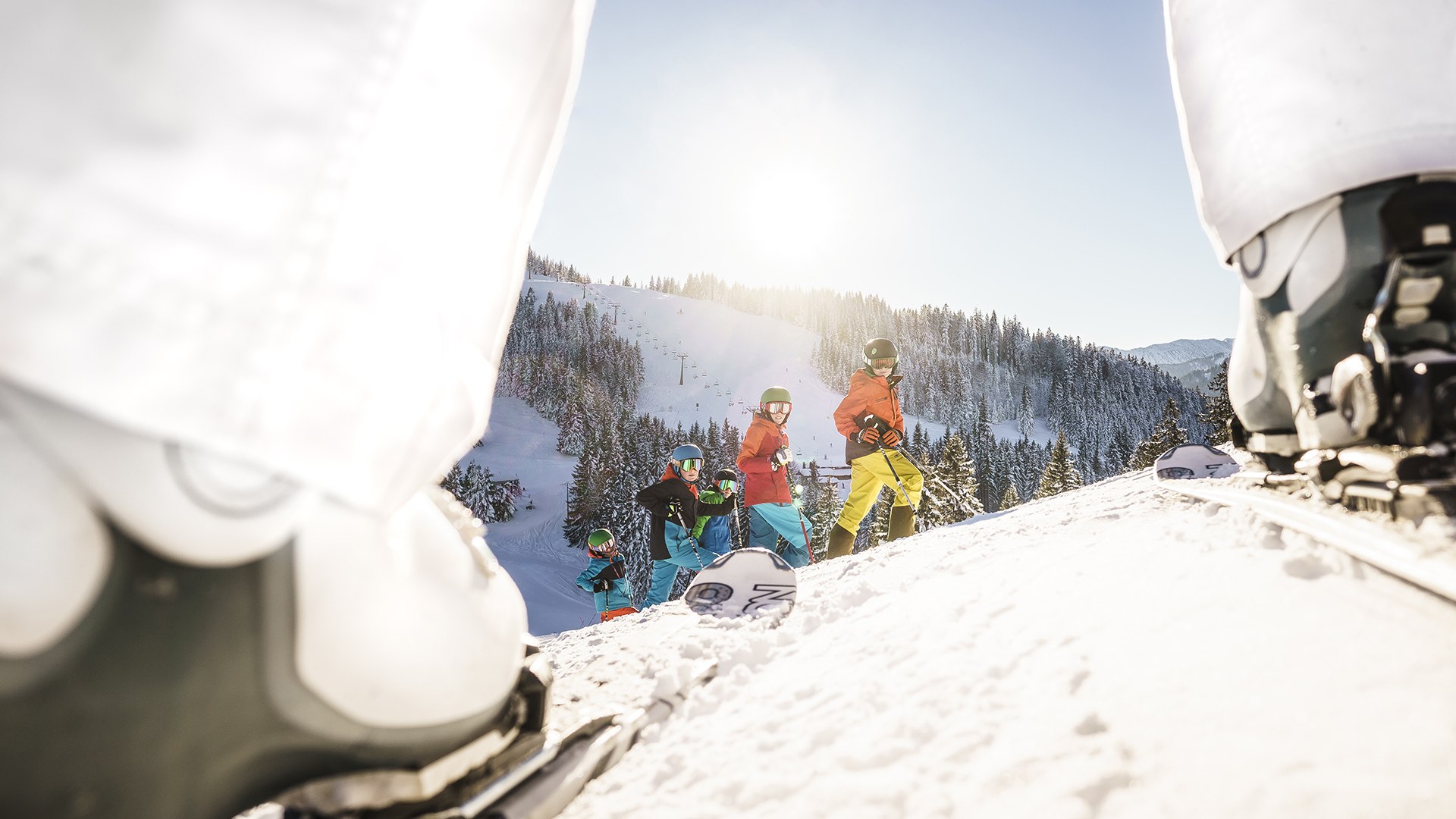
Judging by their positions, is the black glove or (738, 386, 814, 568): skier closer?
(738, 386, 814, 568): skier

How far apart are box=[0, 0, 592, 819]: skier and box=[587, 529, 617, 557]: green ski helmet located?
801 centimetres

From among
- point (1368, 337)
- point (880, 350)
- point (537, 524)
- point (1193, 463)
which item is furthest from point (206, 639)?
point (537, 524)

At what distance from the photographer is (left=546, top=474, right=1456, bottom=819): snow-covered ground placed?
1.70 ft

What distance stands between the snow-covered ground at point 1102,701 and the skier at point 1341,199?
0.86 ft

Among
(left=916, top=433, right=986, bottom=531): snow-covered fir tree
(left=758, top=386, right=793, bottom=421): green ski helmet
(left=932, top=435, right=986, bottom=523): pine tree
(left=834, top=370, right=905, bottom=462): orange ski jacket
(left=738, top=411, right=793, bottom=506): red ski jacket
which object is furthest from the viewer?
(left=932, top=435, right=986, bottom=523): pine tree

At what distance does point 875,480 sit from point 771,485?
123 centimetres

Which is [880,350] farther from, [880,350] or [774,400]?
[774,400]

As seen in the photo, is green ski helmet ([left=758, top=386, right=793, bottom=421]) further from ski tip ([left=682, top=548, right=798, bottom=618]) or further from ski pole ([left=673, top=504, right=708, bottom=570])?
ski tip ([left=682, top=548, right=798, bottom=618])

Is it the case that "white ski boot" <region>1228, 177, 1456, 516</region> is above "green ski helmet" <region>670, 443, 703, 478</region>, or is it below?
above

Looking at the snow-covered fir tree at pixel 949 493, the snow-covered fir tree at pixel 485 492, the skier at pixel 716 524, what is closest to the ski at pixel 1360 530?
the skier at pixel 716 524

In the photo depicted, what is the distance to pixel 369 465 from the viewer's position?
639 millimetres

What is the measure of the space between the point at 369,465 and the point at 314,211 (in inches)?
10.2

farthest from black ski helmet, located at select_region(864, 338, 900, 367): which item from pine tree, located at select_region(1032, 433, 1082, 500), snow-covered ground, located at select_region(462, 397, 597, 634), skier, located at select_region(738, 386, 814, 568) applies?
pine tree, located at select_region(1032, 433, 1082, 500)

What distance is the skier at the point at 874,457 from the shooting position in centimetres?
500
